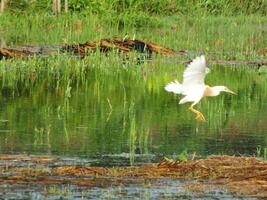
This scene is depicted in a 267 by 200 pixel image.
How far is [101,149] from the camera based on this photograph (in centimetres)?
989

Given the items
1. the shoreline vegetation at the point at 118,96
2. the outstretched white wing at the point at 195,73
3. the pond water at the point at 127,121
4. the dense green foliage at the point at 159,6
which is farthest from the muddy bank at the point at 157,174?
the dense green foliage at the point at 159,6

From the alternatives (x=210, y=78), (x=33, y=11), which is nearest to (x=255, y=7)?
(x=33, y=11)

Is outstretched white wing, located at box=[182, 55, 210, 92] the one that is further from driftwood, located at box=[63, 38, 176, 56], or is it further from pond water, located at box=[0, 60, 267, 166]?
driftwood, located at box=[63, 38, 176, 56]

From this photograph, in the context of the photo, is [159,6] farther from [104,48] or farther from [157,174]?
[157,174]

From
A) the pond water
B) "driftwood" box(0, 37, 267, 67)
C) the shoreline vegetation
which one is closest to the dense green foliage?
the shoreline vegetation

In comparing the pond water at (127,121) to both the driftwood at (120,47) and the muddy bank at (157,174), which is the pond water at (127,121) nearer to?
the muddy bank at (157,174)

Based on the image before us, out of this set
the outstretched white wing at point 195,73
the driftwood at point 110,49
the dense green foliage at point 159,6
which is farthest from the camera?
the dense green foliage at point 159,6

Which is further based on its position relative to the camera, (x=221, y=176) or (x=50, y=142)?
(x=50, y=142)

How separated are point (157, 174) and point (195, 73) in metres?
1.58

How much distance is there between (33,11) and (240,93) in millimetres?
13300

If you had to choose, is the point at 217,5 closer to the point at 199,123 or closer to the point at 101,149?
the point at 199,123

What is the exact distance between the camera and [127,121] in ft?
39.3

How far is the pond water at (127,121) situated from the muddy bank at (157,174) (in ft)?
2.29

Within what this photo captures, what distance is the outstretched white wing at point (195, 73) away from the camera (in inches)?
370
